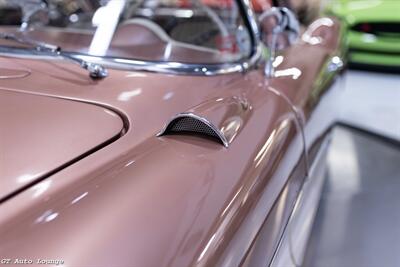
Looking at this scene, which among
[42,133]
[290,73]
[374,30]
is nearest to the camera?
[42,133]

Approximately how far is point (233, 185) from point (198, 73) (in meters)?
Result: 0.54

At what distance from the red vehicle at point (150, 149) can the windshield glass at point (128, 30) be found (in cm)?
1

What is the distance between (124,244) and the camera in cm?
68

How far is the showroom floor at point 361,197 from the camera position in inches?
82.1

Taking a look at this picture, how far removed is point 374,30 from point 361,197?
111 inches

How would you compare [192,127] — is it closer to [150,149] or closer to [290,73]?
[150,149]

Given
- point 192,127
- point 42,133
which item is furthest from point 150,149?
point 42,133

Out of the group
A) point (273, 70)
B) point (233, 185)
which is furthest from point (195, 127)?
point (273, 70)

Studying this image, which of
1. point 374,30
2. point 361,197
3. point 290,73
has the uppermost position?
point 374,30

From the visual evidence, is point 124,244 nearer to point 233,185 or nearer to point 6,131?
point 233,185

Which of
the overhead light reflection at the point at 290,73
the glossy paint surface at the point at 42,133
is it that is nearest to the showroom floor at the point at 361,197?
the overhead light reflection at the point at 290,73

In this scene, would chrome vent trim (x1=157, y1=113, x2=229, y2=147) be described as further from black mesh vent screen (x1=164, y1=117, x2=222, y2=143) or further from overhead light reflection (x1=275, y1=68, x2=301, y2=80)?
overhead light reflection (x1=275, y1=68, x2=301, y2=80)

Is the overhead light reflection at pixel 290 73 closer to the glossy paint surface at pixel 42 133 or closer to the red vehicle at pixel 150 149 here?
the red vehicle at pixel 150 149

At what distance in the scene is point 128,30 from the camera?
1.63 metres
